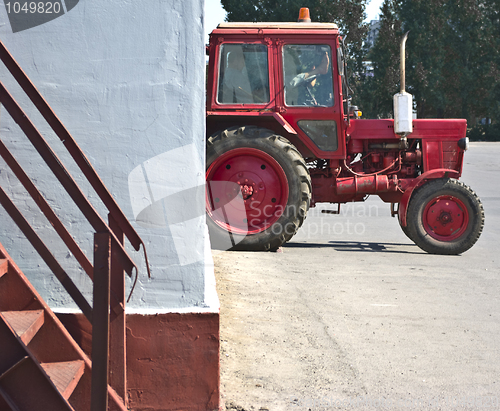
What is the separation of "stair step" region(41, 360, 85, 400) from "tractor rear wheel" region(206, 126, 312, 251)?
15.6 feet

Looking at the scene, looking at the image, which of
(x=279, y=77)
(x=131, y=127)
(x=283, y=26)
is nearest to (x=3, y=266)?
(x=131, y=127)

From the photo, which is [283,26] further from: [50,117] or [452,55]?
[452,55]

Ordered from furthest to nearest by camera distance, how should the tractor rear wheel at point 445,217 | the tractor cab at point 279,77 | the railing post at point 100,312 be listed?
the tractor rear wheel at point 445,217 → the tractor cab at point 279,77 → the railing post at point 100,312

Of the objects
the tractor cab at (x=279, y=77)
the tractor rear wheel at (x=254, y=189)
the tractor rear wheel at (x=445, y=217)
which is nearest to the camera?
the tractor rear wheel at (x=254, y=189)

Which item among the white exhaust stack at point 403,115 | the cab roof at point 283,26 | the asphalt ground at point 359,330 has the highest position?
the cab roof at point 283,26

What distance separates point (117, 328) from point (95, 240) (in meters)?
0.60

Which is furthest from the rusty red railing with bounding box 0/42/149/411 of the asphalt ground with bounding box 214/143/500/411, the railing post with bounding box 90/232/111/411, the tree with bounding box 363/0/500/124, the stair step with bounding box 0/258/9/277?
the tree with bounding box 363/0/500/124

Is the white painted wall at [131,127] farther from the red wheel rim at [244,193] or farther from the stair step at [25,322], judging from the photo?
the red wheel rim at [244,193]

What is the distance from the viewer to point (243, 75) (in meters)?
7.57

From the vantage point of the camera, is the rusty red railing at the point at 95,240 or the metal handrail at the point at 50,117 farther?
the metal handrail at the point at 50,117

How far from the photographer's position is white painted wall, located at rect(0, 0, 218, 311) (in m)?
2.96

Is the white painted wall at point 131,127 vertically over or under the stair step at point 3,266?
over

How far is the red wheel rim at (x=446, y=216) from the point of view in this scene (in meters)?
7.68

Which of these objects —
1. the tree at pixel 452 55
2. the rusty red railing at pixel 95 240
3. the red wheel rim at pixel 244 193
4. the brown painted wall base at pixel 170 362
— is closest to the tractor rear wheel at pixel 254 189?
the red wheel rim at pixel 244 193
